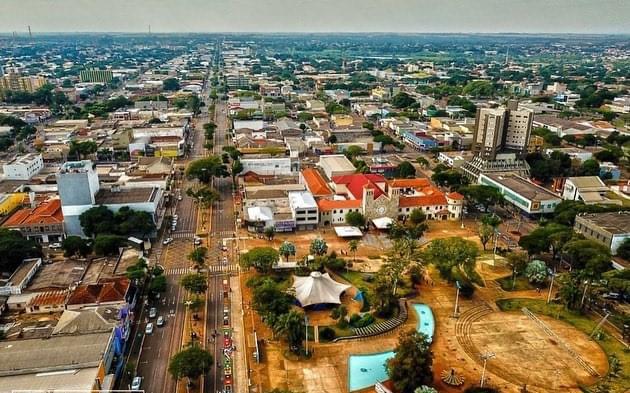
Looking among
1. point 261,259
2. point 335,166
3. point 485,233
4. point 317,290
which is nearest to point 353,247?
point 317,290

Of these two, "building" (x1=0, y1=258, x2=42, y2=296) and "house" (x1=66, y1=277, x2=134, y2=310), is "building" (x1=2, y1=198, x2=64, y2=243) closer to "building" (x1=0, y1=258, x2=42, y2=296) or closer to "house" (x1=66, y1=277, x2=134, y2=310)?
"building" (x1=0, y1=258, x2=42, y2=296)

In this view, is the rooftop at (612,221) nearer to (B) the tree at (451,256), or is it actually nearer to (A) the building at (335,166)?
(B) the tree at (451,256)

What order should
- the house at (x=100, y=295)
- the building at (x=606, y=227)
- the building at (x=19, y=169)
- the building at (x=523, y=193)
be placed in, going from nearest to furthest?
the house at (x=100, y=295) → the building at (x=606, y=227) → the building at (x=523, y=193) → the building at (x=19, y=169)

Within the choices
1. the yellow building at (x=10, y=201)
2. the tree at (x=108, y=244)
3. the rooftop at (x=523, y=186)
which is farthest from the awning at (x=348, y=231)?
the yellow building at (x=10, y=201)

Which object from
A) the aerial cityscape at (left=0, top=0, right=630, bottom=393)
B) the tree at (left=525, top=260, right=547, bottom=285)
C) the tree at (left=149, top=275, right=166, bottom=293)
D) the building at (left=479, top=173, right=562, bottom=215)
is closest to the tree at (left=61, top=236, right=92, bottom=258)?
the aerial cityscape at (left=0, top=0, right=630, bottom=393)

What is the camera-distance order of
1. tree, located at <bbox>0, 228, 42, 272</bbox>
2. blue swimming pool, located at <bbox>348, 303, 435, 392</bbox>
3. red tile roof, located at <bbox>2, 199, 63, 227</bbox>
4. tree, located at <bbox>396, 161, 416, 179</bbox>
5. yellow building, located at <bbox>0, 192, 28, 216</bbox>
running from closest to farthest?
blue swimming pool, located at <bbox>348, 303, 435, 392</bbox> → tree, located at <bbox>0, 228, 42, 272</bbox> → red tile roof, located at <bbox>2, 199, 63, 227</bbox> → yellow building, located at <bbox>0, 192, 28, 216</bbox> → tree, located at <bbox>396, 161, 416, 179</bbox>
